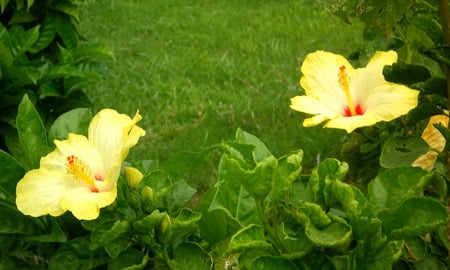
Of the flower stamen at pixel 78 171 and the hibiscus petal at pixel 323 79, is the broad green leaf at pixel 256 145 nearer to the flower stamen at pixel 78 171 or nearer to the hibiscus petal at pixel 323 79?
the hibiscus petal at pixel 323 79

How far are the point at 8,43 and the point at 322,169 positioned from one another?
2583 mm

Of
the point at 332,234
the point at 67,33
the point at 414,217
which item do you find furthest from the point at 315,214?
the point at 67,33

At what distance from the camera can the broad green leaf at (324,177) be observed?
46.1 inches

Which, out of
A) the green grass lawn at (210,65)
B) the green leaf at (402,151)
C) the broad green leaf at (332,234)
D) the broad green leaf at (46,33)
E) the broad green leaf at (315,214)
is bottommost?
the green grass lawn at (210,65)

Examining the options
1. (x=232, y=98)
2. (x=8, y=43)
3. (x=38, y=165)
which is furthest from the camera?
(x=232, y=98)

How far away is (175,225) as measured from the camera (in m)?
1.23

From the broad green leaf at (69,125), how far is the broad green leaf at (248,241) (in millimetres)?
471

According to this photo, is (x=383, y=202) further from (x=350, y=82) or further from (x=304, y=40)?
(x=304, y=40)

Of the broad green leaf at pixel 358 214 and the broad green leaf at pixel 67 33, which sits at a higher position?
the broad green leaf at pixel 358 214

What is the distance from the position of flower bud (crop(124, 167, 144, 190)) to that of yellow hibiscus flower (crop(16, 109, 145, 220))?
0.02 meters

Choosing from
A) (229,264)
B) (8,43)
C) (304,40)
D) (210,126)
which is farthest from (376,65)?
(304,40)

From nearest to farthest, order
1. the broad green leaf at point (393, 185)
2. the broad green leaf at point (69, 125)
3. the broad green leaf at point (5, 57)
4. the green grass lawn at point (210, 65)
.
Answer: the broad green leaf at point (393, 185) < the broad green leaf at point (69, 125) < the broad green leaf at point (5, 57) < the green grass lawn at point (210, 65)

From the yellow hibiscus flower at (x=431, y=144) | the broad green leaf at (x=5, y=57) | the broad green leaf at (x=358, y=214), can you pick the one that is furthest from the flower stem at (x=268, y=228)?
the broad green leaf at (x=5, y=57)

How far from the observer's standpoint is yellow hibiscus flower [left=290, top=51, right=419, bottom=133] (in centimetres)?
133
